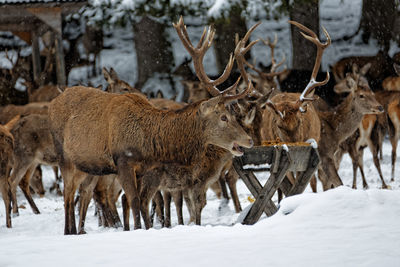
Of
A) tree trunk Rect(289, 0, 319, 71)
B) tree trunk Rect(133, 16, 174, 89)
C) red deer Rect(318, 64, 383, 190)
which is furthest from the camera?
tree trunk Rect(133, 16, 174, 89)

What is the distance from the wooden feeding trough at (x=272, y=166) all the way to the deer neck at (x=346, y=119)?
136 inches

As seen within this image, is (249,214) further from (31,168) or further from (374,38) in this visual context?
(374,38)

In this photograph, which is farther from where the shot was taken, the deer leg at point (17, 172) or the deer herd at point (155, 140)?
the deer leg at point (17, 172)

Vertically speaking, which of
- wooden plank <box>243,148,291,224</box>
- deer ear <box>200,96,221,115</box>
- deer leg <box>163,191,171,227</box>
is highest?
deer ear <box>200,96,221,115</box>

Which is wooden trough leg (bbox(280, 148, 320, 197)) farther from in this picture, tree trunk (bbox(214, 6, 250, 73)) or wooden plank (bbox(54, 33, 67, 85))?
tree trunk (bbox(214, 6, 250, 73))

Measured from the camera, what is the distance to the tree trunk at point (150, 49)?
2070 cm

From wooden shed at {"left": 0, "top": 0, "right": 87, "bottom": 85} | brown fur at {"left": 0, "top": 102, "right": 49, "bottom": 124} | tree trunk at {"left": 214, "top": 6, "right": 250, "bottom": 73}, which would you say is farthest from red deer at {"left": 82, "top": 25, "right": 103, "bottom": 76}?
brown fur at {"left": 0, "top": 102, "right": 49, "bottom": 124}

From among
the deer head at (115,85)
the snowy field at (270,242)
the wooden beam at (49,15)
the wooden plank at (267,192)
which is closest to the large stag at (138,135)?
the wooden plank at (267,192)

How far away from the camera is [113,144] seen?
7.17 m

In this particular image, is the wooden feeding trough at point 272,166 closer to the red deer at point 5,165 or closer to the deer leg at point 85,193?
the deer leg at point 85,193

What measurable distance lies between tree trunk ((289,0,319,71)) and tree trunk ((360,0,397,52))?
2809 mm

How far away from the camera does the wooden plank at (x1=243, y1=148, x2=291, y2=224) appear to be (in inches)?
266

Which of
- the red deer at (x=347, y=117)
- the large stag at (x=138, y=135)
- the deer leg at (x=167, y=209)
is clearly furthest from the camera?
the red deer at (x=347, y=117)

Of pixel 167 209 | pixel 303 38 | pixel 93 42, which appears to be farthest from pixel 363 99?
pixel 93 42
